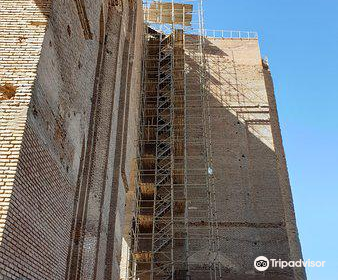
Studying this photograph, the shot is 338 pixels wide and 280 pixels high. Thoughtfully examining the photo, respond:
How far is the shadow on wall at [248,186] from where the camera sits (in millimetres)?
17156

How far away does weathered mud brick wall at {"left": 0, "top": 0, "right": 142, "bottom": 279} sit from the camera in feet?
17.4

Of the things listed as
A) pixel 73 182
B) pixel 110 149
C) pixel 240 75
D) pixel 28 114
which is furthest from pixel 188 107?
pixel 28 114

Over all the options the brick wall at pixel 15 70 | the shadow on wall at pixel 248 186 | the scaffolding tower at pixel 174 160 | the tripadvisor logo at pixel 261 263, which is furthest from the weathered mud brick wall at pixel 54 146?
the tripadvisor logo at pixel 261 263

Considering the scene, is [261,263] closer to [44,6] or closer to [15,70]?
[44,6]

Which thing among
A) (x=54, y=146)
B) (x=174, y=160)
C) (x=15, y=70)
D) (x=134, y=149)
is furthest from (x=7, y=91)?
(x=174, y=160)

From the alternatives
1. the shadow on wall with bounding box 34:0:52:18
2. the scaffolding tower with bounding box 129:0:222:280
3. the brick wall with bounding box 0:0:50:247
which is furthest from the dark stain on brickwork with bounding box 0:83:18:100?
the scaffolding tower with bounding box 129:0:222:280

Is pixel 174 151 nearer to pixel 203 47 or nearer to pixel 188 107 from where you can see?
pixel 188 107

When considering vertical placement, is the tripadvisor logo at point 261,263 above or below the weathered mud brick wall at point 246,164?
below

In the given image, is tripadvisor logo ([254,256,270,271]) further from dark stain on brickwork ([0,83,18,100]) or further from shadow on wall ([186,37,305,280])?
dark stain on brickwork ([0,83,18,100])

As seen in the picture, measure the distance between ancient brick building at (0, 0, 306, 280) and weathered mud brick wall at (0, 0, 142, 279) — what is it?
24mm

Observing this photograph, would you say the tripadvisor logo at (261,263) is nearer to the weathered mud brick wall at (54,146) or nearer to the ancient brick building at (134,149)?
the ancient brick building at (134,149)

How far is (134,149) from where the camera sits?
54.7ft

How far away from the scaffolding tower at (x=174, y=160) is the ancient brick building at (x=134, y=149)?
61 millimetres

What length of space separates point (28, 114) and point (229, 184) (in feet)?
46.3
